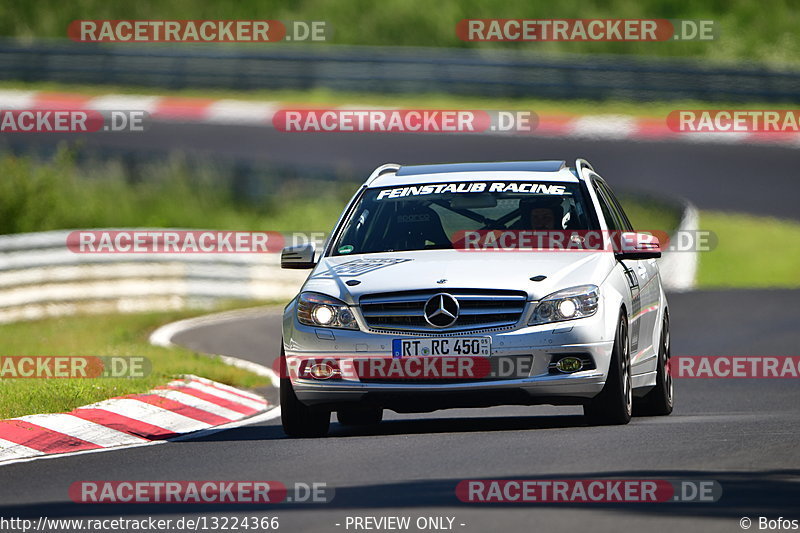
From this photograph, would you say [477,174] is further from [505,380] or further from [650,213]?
[650,213]

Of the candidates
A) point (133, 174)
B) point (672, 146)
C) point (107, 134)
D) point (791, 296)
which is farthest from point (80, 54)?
point (791, 296)

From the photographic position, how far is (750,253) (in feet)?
92.3

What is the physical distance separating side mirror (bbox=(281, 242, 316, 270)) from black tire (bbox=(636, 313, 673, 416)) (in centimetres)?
259

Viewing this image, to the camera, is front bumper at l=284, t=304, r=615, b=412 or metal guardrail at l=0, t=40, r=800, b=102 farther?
metal guardrail at l=0, t=40, r=800, b=102

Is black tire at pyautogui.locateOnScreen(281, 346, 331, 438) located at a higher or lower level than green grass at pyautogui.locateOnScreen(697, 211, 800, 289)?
lower

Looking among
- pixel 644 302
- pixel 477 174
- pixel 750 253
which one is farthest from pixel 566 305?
pixel 750 253

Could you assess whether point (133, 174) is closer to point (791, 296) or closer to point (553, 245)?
point (791, 296)

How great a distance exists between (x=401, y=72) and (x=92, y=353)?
21996 mm

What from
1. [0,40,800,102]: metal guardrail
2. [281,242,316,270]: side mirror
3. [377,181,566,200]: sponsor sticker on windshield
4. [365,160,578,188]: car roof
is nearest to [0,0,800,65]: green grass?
[0,40,800,102]: metal guardrail

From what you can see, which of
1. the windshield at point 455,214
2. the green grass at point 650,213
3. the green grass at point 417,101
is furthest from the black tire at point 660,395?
the green grass at point 417,101

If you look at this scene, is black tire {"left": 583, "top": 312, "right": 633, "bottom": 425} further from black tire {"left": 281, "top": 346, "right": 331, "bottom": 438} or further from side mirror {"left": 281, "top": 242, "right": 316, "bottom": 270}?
side mirror {"left": 281, "top": 242, "right": 316, "bottom": 270}

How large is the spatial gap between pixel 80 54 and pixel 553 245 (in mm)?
30147

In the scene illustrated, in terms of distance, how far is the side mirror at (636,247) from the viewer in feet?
34.6

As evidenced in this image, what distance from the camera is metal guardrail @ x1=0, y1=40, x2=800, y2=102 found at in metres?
34.3
